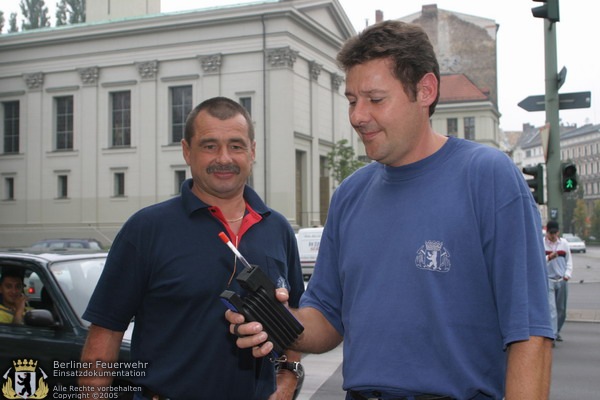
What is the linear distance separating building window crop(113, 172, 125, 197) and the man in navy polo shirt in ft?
139

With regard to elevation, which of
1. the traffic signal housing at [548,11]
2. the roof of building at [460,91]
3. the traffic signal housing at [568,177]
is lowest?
the traffic signal housing at [568,177]

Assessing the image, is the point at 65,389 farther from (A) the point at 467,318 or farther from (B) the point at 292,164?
(B) the point at 292,164

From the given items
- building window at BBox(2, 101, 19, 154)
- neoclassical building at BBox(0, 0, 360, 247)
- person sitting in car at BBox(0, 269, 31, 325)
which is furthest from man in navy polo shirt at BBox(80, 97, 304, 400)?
building window at BBox(2, 101, 19, 154)

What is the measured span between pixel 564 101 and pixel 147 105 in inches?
1350

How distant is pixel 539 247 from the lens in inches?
84.6

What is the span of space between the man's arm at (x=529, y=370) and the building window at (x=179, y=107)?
1646 inches

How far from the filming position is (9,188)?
4750 cm

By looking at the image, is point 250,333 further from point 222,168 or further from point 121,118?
point 121,118

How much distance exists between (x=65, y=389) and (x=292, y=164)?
36163 millimetres

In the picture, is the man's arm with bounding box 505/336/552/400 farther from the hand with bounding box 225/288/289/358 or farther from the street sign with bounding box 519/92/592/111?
the street sign with bounding box 519/92/592/111

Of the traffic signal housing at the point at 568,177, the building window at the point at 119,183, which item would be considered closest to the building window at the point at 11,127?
the building window at the point at 119,183

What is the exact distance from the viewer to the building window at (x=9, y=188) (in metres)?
47.2

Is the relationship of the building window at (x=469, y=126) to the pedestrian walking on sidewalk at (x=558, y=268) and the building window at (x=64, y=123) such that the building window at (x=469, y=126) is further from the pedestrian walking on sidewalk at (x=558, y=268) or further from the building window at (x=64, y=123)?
the pedestrian walking on sidewalk at (x=558, y=268)

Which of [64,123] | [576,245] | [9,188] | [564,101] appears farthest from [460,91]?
[564,101]
